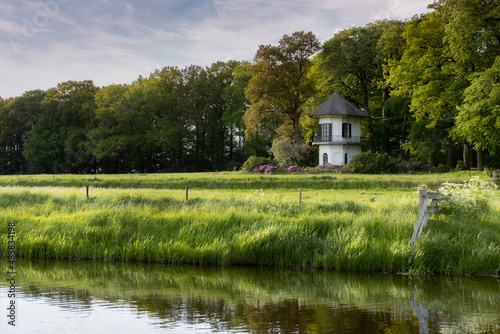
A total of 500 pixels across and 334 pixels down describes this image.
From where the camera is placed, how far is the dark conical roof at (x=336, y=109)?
5311 cm

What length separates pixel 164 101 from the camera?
71438 mm

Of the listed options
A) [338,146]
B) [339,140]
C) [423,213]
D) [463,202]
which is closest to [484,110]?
[339,140]

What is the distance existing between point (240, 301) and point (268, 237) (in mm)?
4029

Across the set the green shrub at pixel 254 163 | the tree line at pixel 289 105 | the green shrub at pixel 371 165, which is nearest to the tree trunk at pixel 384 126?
the tree line at pixel 289 105

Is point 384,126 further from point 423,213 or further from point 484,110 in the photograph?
point 423,213

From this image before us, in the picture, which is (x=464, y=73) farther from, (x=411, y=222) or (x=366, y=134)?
(x=411, y=222)

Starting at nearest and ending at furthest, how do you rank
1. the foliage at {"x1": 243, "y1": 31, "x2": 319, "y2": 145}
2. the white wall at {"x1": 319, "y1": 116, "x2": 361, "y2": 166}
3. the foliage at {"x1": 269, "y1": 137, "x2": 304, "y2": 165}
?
the foliage at {"x1": 269, "y1": 137, "x2": 304, "y2": 165}, the foliage at {"x1": 243, "y1": 31, "x2": 319, "y2": 145}, the white wall at {"x1": 319, "y1": 116, "x2": 361, "y2": 166}

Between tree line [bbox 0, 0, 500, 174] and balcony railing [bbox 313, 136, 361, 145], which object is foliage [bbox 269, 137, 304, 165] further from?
balcony railing [bbox 313, 136, 361, 145]

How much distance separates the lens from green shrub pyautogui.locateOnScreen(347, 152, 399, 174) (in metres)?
45.3

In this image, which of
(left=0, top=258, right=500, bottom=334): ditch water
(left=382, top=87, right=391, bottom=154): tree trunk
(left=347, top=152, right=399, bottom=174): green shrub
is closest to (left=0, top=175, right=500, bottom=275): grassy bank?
(left=0, top=258, right=500, bottom=334): ditch water

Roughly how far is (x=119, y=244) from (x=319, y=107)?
42.1 metres

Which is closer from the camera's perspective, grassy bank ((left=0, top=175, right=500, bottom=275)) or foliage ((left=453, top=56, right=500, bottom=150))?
grassy bank ((left=0, top=175, right=500, bottom=275))

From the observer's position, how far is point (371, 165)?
148ft

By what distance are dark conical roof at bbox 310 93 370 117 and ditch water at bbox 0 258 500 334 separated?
41488mm
